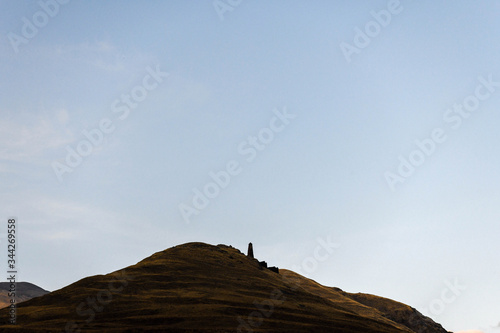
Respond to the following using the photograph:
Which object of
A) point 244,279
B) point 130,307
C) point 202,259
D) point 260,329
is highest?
point 202,259

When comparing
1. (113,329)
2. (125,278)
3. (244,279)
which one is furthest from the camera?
(244,279)

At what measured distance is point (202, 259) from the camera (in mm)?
119438

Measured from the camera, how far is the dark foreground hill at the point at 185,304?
73.7 meters

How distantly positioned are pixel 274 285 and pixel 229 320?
35954 mm

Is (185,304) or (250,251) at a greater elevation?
(250,251)

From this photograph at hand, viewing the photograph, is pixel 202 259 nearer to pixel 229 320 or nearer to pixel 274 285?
pixel 274 285

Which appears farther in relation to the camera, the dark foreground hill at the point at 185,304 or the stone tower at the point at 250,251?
the stone tower at the point at 250,251

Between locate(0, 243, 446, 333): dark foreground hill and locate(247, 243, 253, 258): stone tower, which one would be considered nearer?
locate(0, 243, 446, 333): dark foreground hill

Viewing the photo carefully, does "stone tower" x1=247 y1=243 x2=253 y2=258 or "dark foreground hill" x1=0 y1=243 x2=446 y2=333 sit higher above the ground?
"stone tower" x1=247 y1=243 x2=253 y2=258

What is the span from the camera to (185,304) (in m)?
84.1

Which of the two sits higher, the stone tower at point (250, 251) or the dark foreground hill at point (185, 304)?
the stone tower at point (250, 251)

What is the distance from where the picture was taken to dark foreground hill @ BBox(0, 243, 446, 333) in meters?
73.7

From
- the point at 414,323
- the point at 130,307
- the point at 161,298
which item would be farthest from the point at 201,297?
the point at 414,323

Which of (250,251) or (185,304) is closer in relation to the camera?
(185,304)
